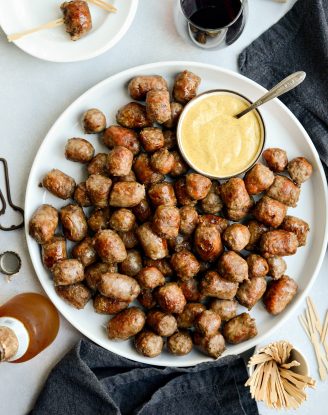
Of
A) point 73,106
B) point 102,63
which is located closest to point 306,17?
point 102,63

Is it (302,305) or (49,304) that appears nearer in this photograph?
(49,304)

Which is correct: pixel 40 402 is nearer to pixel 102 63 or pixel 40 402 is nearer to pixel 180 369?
pixel 180 369

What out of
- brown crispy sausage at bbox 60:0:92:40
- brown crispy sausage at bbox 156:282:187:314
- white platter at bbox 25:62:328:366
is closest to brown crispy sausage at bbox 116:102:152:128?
white platter at bbox 25:62:328:366

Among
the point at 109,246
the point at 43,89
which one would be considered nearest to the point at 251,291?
the point at 109,246

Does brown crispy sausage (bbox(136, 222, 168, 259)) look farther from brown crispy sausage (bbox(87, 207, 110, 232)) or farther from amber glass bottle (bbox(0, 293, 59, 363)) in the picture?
amber glass bottle (bbox(0, 293, 59, 363))

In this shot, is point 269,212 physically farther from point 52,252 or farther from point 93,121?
point 52,252

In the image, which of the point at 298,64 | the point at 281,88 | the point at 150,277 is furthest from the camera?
the point at 298,64
